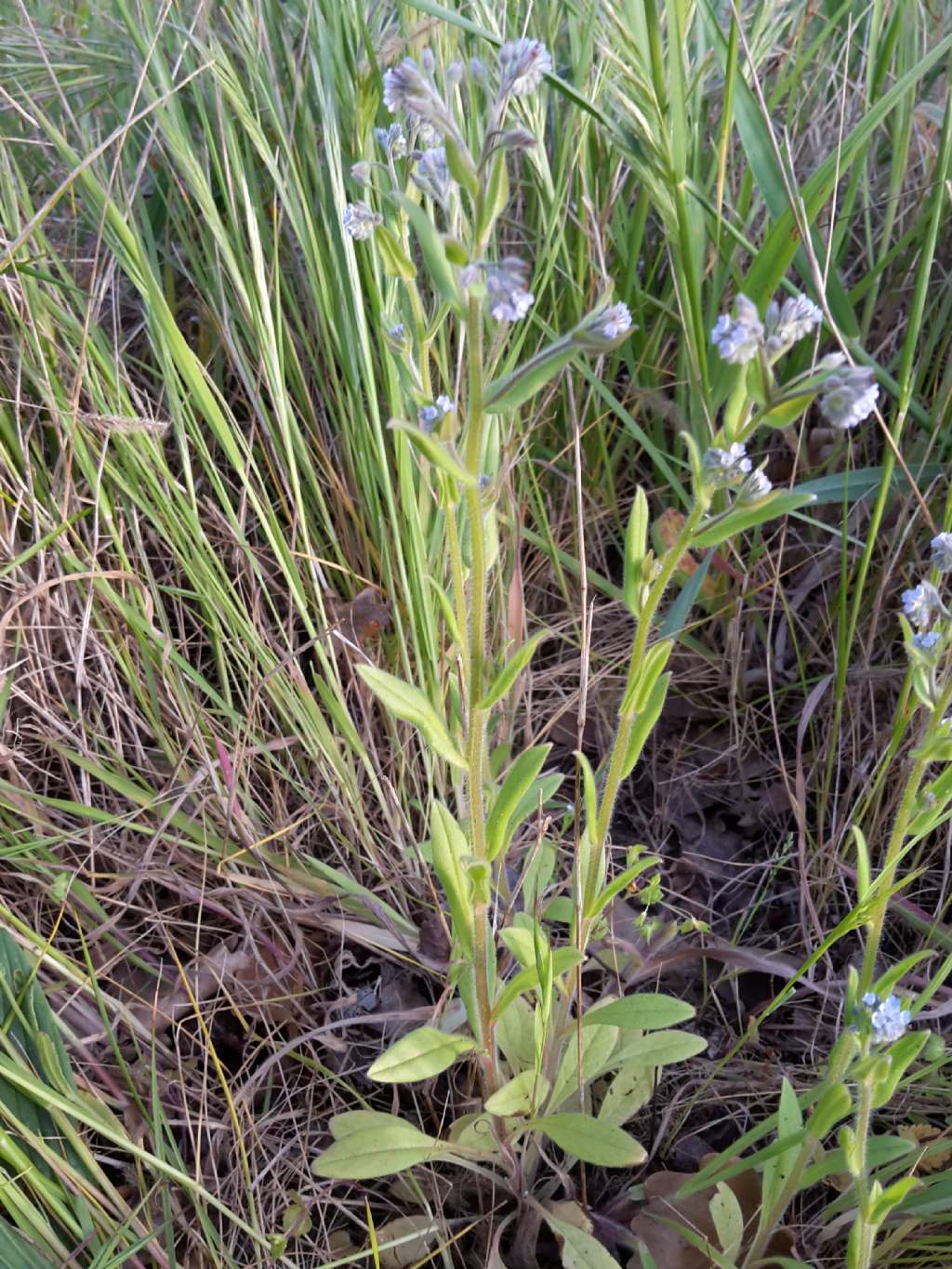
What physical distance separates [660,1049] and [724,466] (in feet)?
2.31

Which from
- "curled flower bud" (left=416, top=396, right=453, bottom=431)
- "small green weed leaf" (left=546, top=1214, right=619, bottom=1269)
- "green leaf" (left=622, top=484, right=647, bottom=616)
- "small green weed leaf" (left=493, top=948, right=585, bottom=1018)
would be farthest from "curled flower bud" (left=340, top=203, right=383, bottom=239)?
"small green weed leaf" (left=546, top=1214, right=619, bottom=1269)

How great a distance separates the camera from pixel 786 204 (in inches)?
58.9

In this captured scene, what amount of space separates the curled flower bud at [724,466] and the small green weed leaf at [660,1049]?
2.12ft

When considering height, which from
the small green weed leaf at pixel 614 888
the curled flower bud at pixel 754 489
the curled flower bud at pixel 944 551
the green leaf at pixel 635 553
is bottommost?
the small green weed leaf at pixel 614 888

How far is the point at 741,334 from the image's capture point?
75 centimetres

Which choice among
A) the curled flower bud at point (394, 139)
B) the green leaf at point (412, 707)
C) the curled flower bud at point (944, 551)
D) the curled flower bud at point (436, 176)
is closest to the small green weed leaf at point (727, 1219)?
the green leaf at point (412, 707)

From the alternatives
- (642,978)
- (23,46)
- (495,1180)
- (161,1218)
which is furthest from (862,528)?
(23,46)

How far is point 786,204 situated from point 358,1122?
53.4 inches

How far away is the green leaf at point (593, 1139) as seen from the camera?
107 centimetres

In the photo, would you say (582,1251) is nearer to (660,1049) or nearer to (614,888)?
(660,1049)

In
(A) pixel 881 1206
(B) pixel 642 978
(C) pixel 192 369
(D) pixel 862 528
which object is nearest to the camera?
(A) pixel 881 1206

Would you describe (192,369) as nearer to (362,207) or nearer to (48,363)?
(48,363)

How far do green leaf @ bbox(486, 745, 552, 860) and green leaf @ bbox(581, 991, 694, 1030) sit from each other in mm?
286

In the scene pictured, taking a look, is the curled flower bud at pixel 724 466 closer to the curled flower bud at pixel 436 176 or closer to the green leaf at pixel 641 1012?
the curled flower bud at pixel 436 176
